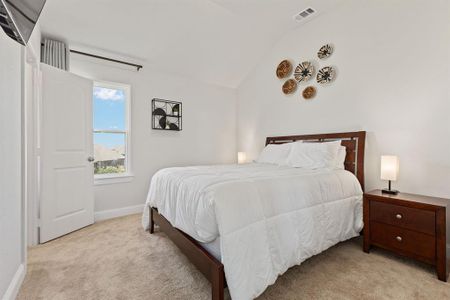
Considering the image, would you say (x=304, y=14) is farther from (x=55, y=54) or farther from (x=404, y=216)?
(x=55, y=54)

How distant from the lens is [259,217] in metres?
1.50

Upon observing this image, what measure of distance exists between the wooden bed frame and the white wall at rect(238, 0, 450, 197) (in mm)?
122

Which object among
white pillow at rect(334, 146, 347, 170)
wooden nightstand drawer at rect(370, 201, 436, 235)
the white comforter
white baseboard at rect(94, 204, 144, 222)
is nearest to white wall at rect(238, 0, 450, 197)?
white pillow at rect(334, 146, 347, 170)

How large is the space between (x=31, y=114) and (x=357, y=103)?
3.96 meters

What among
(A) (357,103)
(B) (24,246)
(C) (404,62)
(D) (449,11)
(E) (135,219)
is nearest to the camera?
(B) (24,246)

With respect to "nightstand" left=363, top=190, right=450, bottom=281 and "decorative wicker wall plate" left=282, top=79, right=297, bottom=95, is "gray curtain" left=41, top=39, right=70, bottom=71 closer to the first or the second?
"decorative wicker wall plate" left=282, top=79, right=297, bottom=95

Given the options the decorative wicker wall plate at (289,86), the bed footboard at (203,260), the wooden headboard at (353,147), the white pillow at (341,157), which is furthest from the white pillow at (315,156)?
the bed footboard at (203,260)

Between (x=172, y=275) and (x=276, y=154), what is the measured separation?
2142 mm

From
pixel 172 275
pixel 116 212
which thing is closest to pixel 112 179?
pixel 116 212

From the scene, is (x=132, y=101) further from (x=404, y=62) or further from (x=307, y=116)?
(x=404, y=62)

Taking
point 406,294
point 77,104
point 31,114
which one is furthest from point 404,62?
point 31,114

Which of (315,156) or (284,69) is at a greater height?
(284,69)

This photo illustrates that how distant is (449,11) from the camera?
6.86 feet

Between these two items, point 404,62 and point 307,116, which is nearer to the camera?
point 404,62
